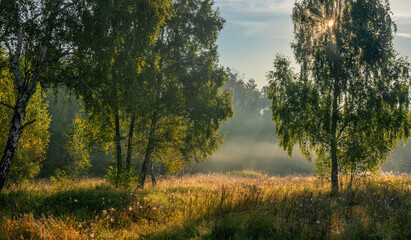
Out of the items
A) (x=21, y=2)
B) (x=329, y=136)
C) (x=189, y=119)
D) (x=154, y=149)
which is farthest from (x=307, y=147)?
(x=21, y=2)

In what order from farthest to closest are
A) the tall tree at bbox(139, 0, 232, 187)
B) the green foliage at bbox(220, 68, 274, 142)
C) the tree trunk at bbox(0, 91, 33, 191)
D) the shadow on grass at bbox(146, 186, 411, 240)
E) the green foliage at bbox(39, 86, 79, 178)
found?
the green foliage at bbox(220, 68, 274, 142)
the green foliage at bbox(39, 86, 79, 178)
the tall tree at bbox(139, 0, 232, 187)
the tree trunk at bbox(0, 91, 33, 191)
the shadow on grass at bbox(146, 186, 411, 240)

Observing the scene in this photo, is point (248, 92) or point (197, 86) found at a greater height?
point (248, 92)

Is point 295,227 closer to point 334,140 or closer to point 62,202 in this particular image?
point 62,202

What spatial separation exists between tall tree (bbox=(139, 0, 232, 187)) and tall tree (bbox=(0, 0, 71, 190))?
6043mm

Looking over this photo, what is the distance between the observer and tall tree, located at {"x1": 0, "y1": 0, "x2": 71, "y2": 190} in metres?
9.24

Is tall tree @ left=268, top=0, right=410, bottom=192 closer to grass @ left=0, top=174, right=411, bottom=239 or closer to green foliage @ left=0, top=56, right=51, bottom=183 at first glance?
grass @ left=0, top=174, right=411, bottom=239

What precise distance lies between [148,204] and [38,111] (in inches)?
445

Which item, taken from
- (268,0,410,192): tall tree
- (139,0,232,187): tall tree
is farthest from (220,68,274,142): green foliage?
(268,0,410,192): tall tree

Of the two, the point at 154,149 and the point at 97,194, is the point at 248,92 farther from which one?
the point at 97,194

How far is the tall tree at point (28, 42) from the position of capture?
30.3ft

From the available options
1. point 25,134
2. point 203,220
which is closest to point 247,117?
point 25,134

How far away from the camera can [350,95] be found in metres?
12.9

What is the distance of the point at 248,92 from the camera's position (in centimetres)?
8206

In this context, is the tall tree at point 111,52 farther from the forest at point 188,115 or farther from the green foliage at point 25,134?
the green foliage at point 25,134
